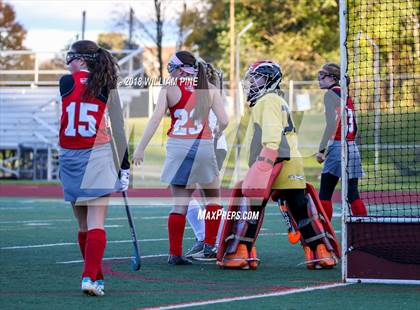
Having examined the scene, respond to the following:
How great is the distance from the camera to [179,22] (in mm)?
36594

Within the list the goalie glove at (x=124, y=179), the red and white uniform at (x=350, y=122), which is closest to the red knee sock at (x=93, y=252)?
→ the goalie glove at (x=124, y=179)

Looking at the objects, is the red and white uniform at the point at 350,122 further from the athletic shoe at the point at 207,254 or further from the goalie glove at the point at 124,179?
the goalie glove at the point at 124,179

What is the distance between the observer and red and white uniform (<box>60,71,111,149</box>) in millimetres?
7109

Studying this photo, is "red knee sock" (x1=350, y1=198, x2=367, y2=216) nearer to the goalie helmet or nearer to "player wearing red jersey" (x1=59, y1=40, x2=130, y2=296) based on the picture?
the goalie helmet

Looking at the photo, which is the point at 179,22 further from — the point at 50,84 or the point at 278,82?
the point at 278,82

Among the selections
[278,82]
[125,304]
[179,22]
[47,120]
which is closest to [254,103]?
[278,82]

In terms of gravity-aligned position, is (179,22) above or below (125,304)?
above

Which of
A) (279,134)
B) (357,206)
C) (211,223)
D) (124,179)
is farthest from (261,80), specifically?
(357,206)

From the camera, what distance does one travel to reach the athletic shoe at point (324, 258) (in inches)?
352

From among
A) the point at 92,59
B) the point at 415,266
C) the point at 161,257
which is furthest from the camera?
the point at 161,257

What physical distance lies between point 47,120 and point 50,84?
239 centimetres

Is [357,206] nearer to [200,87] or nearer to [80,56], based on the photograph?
[200,87]

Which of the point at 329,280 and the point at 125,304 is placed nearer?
the point at 125,304

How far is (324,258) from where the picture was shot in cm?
895
